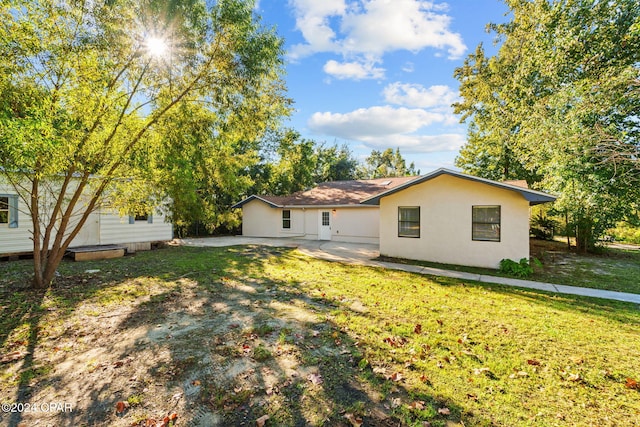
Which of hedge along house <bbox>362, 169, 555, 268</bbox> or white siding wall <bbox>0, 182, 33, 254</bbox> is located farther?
white siding wall <bbox>0, 182, 33, 254</bbox>

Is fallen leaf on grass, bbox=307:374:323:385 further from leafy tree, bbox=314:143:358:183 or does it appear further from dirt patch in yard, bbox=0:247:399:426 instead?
leafy tree, bbox=314:143:358:183

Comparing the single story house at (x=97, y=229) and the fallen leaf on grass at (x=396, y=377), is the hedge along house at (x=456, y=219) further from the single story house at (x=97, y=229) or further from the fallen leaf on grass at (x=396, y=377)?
the single story house at (x=97, y=229)

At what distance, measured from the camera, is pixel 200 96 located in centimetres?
773

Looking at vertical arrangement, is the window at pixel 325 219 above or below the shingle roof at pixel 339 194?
below

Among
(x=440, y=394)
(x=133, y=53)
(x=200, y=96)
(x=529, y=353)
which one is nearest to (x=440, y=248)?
(x=529, y=353)

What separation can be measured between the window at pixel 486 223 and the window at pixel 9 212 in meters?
16.9

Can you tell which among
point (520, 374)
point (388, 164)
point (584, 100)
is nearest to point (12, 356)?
point (520, 374)

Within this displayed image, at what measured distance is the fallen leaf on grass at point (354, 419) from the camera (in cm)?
254

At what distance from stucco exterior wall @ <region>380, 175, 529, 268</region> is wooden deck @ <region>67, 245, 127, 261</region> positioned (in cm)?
1104

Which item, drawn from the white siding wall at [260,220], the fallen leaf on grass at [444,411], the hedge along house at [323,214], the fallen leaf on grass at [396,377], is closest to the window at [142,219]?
the hedge along house at [323,214]

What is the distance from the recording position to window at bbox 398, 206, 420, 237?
11367 millimetres

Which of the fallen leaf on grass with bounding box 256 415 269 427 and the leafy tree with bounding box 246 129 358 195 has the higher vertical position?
the leafy tree with bounding box 246 129 358 195

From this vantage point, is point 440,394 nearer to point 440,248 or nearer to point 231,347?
point 231,347

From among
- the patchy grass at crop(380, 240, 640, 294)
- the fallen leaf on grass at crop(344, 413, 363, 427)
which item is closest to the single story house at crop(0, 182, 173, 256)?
the fallen leaf on grass at crop(344, 413, 363, 427)
